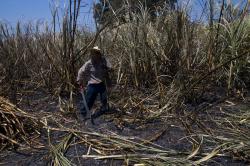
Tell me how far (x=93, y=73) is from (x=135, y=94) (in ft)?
2.54

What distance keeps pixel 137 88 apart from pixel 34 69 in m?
2.48

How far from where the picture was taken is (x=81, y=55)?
7457mm

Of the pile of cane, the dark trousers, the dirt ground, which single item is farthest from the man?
the pile of cane

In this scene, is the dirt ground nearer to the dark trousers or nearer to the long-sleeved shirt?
the dark trousers

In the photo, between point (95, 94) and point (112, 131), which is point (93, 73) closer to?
point (95, 94)

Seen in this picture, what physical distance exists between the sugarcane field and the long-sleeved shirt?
1cm

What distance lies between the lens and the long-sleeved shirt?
22.2 feet

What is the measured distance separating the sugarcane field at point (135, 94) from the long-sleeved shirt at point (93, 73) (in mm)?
15

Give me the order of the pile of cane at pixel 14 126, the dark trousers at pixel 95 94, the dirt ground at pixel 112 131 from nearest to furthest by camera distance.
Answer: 1. the dirt ground at pixel 112 131
2. the pile of cane at pixel 14 126
3. the dark trousers at pixel 95 94

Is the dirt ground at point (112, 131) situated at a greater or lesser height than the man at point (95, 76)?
lesser

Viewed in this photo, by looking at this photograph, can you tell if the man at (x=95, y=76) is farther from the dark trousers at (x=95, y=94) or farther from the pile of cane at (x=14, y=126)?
the pile of cane at (x=14, y=126)

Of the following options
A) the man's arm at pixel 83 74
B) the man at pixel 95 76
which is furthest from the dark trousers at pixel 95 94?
the man's arm at pixel 83 74

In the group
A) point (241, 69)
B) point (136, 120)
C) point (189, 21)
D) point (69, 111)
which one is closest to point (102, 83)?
point (69, 111)

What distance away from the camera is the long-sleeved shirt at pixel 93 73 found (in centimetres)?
676
